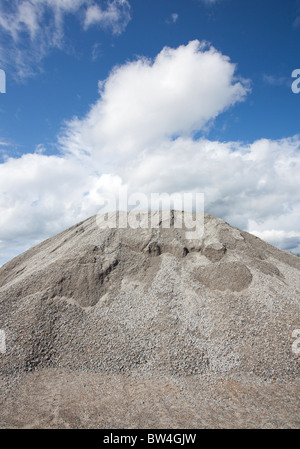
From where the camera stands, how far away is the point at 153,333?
1495cm

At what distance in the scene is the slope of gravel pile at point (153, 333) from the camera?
1062 centimetres

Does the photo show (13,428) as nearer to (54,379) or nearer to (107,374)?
(54,379)

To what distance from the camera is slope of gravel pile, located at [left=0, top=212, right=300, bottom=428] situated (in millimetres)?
10621

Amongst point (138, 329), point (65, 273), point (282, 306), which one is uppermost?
point (65, 273)

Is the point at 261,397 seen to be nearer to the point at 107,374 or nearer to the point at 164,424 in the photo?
the point at 164,424

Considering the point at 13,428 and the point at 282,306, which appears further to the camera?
the point at 282,306
